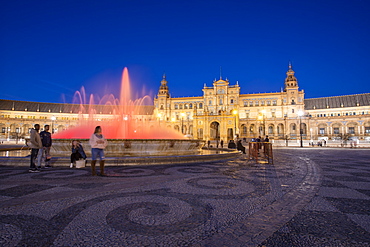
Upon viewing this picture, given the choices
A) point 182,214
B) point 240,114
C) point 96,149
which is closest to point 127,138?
point 96,149

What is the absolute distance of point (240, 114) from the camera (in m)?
78.9

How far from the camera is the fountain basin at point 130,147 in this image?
1048 cm

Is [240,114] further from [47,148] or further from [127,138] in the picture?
[47,148]

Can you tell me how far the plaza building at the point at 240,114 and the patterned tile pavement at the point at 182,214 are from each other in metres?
50.4

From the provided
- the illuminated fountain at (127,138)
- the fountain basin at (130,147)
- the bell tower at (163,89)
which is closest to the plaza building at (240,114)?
the bell tower at (163,89)

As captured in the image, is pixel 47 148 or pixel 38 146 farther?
pixel 47 148

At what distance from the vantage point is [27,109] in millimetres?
86000

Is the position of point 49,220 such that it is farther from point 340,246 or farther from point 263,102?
point 263,102


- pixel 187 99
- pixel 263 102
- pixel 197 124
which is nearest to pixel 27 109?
pixel 187 99

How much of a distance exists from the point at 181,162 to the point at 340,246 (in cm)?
756

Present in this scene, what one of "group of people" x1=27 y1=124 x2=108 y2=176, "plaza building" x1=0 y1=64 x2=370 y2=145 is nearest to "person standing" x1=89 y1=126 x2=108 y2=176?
"group of people" x1=27 y1=124 x2=108 y2=176

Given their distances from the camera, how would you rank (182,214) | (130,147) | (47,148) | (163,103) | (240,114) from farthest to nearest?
(163,103) < (240,114) < (130,147) < (47,148) < (182,214)

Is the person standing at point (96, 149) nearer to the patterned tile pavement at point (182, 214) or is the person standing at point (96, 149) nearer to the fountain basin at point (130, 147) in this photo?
the patterned tile pavement at point (182, 214)

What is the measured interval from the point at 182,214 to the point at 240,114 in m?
78.9
